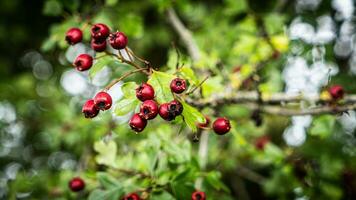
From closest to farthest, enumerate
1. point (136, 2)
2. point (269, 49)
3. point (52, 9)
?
point (52, 9)
point (269, 49)
point (136, 2)

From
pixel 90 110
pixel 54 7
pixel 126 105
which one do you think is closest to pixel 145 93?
pixel 126 105

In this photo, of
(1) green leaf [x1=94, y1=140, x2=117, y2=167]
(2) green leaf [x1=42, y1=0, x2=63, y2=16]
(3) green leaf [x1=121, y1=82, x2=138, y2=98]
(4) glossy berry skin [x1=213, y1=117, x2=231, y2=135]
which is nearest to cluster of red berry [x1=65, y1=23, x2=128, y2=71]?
(3) green leaf [x1=121, y1=82, x2=138, y2=98]

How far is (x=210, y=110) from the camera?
2684mm

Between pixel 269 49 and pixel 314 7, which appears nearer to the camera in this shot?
pixel 269 49

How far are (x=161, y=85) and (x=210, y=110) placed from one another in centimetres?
104

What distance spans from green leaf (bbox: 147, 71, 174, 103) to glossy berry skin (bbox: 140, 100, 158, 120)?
7 cm

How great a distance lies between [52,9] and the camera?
3174mm

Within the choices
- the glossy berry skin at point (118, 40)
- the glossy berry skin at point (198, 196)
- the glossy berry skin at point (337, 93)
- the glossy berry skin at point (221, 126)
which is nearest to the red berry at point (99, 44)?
the glossy berry skin at point (118, 40)

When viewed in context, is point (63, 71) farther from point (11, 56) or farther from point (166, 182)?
point (166, 182)

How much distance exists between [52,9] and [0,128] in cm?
164

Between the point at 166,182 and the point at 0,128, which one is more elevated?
the point at 0,128

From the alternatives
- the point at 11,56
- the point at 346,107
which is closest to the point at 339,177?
the point at 346,107

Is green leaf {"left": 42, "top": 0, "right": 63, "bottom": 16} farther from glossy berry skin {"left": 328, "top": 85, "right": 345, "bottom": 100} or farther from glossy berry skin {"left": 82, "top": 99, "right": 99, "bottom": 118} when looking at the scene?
glossy berry skin {"left": 328, "top": 85, "right": 345, "bottom": 100}

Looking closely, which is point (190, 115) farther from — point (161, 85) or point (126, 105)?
point (126, 105)
